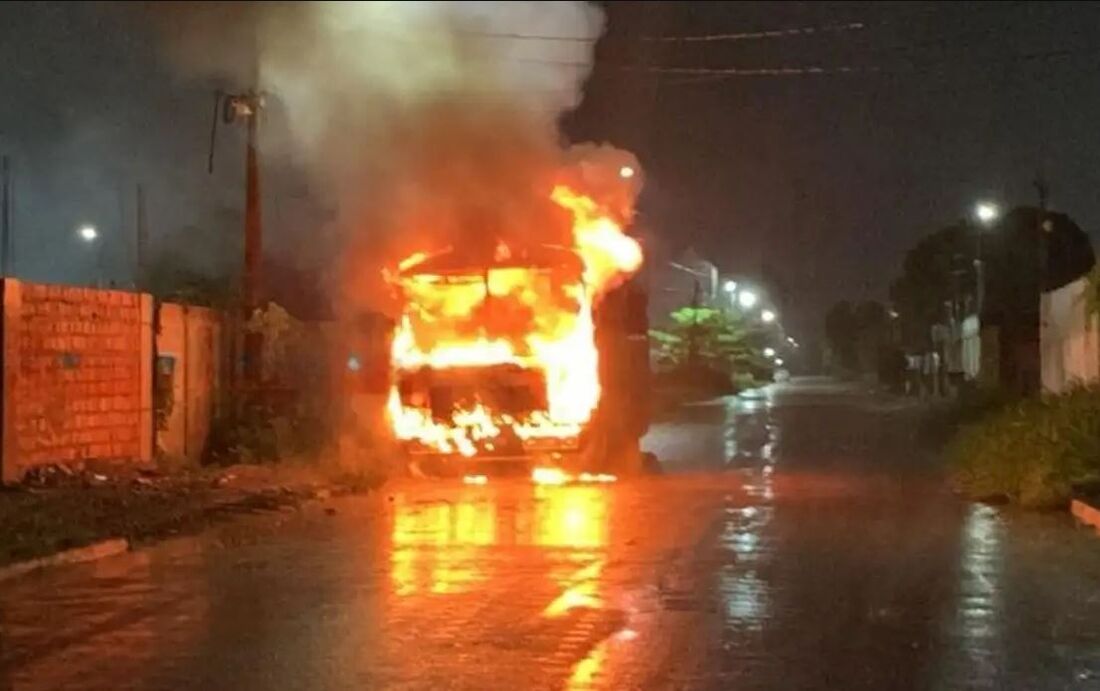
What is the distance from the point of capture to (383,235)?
24.9m

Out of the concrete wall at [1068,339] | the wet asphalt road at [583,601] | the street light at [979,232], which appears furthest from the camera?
the street light at [979,232]

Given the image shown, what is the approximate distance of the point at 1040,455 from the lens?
20.7m

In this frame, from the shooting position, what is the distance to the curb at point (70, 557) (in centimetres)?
1347

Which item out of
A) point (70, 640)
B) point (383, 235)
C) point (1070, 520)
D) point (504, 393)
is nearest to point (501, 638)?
point (70, 640)

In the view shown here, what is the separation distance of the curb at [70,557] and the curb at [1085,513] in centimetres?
997

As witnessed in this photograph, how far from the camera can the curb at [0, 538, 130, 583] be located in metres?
13.5

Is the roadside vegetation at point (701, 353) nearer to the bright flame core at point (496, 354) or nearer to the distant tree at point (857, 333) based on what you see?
the distant tree at point (857, 333)

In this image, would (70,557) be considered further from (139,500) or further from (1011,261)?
(1011,261)

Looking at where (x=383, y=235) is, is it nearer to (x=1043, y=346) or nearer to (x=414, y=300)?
(x=414, y=300)

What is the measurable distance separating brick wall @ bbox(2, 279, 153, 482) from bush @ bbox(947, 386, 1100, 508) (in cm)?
1165

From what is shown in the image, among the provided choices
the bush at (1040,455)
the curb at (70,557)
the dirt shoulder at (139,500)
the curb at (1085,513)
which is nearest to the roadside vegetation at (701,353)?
the bush at (1040,455)

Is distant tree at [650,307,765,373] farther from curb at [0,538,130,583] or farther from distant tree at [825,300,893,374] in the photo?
curb at [0,538,130,583]

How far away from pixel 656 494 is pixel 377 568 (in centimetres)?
813

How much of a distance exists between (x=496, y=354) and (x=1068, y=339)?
48.7 ft
